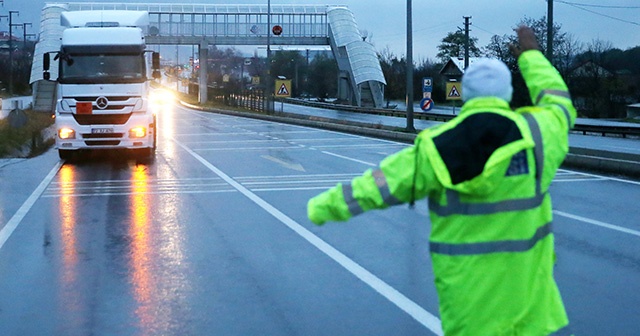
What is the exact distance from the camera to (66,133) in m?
21.6

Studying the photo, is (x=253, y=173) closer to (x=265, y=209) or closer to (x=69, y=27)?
(x=265, y=209)

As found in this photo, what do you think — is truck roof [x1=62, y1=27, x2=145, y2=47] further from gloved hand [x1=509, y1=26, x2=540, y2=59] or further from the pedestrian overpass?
the pedestrian overpass

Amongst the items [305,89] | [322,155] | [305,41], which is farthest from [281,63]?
[322,155]

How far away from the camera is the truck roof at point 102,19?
2297 centimetres

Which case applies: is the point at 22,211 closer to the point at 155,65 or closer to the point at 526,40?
the point at 155,65

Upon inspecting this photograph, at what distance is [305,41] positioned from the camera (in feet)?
224

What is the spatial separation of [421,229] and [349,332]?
4.83 meters

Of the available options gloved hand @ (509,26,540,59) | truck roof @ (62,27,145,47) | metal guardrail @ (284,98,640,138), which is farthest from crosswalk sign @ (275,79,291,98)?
gloved hand @ (509,26,540,59)

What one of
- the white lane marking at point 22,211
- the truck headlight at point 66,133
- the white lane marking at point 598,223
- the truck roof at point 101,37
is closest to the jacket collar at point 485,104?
the white lane marking at point 598,223

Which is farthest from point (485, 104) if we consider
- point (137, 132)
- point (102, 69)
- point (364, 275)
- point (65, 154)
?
point (65, 154)

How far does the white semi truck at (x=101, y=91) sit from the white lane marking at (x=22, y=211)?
7.82 feet

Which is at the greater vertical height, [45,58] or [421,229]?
[45,58]

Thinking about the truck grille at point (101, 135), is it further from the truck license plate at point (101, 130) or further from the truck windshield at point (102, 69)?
the truck windshield at point (102, 69)

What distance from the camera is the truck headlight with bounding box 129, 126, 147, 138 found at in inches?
854
